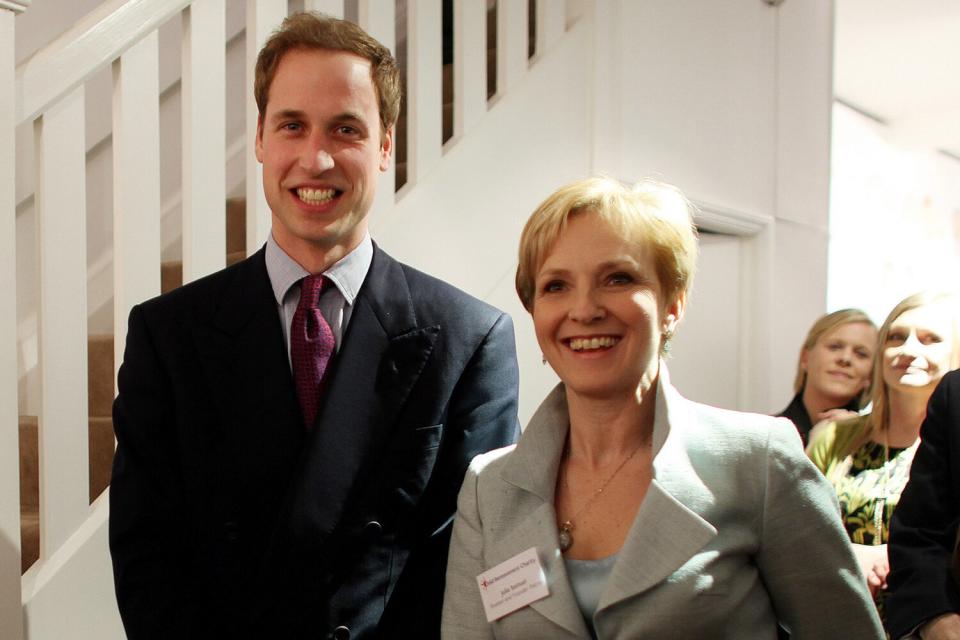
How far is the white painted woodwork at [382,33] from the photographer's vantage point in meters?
2.89

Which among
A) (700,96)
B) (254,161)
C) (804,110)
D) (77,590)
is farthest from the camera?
(804,110)

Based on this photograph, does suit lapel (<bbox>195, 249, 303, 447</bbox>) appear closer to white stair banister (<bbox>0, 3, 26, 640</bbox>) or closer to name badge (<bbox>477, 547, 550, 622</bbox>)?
name badge (<bbox>477, 547, 550, 622</bbox>)

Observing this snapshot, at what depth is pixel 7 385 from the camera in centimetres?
198

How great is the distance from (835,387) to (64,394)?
2747mm

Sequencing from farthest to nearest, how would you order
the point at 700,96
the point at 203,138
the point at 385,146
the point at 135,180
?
the point at 700,96 → the point at 203,138 → the point at 135,180 → the point at 385,146

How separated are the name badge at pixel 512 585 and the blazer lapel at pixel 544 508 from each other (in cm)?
1

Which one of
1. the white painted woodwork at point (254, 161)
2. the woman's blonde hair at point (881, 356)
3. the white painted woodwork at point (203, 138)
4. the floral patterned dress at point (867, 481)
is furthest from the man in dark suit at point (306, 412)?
the woman's blonde hair at point (881, 356)

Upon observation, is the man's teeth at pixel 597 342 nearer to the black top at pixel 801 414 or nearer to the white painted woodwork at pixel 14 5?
the white painted woodwork at pixel 14 5

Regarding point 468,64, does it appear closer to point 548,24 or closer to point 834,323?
point 548,24

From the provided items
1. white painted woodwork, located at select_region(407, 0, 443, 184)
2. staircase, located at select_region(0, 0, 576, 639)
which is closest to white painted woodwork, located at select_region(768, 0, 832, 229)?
staircase, located at select_region(0, 0, 576, 639)

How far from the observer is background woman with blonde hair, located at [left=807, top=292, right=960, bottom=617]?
298 cm

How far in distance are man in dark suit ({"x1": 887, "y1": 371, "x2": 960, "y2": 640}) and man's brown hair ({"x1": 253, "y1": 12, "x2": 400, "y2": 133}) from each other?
134cm

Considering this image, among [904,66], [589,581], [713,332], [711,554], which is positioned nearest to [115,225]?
[589,581]

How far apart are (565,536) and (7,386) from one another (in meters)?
1.14
